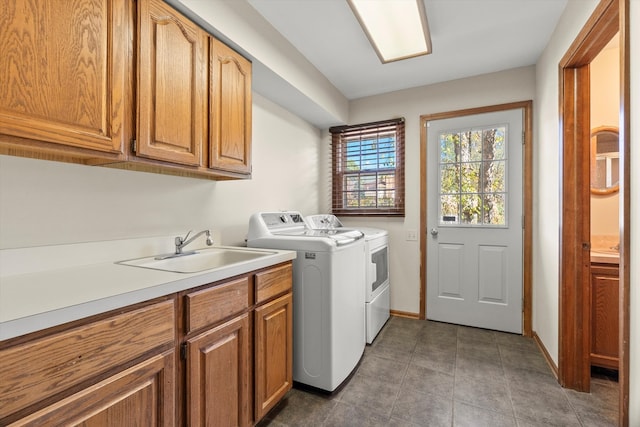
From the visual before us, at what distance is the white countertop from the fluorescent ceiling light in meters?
1.52

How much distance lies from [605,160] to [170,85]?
10.6 ft

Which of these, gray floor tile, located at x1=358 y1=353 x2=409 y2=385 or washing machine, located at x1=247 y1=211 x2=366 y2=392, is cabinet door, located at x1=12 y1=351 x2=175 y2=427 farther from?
gray floor tile, located at x1=358 y1=353 x2=409 y2=385

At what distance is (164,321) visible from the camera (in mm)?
1016

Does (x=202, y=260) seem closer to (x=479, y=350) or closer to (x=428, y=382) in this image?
(x=428, y=382)

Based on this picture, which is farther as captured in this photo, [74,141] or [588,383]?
[588,383]

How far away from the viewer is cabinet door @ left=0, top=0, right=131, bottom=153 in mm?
887

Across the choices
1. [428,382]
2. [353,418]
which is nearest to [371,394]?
[353,418]

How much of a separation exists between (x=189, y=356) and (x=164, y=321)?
189 mm

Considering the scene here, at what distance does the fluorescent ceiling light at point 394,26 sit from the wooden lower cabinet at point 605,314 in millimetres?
1878

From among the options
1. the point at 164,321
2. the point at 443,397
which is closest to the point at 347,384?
the point at 443,397

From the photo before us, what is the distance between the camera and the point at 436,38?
2.20 meters

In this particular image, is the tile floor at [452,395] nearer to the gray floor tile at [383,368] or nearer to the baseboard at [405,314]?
the gray floor tile at [383,368]

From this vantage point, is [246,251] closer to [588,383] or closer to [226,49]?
[226,49]

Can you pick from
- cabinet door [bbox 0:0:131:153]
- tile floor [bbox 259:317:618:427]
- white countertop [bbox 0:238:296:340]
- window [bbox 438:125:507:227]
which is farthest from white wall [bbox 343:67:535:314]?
cabinet door [bbox 0:0:131:153]
